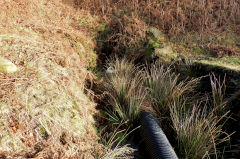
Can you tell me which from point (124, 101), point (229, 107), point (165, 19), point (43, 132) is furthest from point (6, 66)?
point (165, 19)

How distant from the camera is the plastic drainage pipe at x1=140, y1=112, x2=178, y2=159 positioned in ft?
7.55

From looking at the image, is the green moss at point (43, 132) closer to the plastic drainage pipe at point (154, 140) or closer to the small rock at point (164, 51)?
the plastic drainage pipe at point (154, 140)

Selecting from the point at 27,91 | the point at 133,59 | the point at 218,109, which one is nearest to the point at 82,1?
the point at 133,59

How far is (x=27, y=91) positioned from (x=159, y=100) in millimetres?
2134

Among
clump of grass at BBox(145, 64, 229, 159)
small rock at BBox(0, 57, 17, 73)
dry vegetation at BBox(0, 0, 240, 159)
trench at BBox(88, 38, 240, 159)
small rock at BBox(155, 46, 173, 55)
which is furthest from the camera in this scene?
small rock at BBox(155, 46, 173, 55)

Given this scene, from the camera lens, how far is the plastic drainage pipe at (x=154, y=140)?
2301 millimetres

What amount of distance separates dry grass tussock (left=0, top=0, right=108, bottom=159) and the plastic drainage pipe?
703 mm

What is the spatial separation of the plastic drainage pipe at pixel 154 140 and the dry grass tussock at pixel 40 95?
703 mm

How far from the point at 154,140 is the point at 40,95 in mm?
1545

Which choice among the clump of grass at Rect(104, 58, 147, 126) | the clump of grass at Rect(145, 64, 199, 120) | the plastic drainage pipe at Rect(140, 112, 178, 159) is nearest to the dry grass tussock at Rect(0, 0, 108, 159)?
the clump of grass at Rect(104, 58, 147, 126)

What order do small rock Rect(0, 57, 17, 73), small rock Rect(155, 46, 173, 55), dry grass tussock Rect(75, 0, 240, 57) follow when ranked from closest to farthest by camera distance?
small rock Rect(0, 57, 17, 73) < small rock Rect(155, 46, 173, 55) < dry grass tussock Rect(75, 0, 240, 57)

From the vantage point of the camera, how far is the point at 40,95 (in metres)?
2.32

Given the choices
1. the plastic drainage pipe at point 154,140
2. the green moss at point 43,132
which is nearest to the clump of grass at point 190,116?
the plastic drainage pipe at point 154,140

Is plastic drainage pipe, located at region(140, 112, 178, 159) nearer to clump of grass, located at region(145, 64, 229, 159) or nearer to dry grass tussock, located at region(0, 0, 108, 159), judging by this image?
clump of grass, located at region(145, 64, 229, 159)
